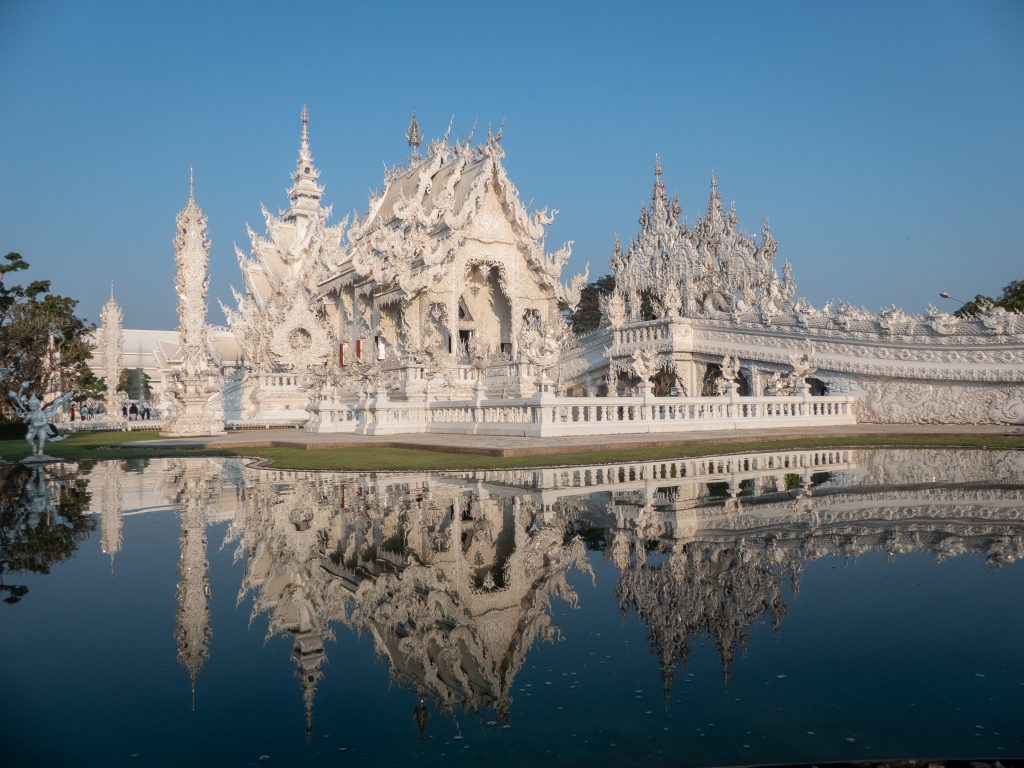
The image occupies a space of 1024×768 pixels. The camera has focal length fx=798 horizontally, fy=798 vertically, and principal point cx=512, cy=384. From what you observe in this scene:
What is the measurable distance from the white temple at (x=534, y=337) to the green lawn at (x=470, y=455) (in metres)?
2.78

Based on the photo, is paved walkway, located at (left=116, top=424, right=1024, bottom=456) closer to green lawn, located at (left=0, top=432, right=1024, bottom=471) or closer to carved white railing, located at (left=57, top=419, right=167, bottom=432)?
green lawn, located at (left=0, top=432, right=1024, bottom=471)

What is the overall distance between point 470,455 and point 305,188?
128 feet

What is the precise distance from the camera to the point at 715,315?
27.2m

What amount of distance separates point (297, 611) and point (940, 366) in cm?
2079

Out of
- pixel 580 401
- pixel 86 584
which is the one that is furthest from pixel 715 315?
pixel 86 584

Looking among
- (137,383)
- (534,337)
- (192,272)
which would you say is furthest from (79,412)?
(137,383)

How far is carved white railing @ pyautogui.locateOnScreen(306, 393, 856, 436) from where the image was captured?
16.3 meters

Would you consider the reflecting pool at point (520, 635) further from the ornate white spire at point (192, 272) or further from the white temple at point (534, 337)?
the ornate white spire at point (192, 272)

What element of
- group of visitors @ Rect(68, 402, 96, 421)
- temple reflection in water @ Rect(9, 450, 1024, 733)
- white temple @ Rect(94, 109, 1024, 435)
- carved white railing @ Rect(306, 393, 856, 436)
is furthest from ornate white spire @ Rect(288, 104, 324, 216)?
temple reflection in water @ Rect(9, 450, 1024, 733)

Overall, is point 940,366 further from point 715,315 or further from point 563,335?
point 563,335

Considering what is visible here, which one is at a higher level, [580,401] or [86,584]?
[580,401]

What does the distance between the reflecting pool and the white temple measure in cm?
952

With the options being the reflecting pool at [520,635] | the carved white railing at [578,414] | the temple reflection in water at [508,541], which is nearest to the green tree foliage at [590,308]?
the carved white railing at [578,414]

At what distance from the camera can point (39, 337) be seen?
29750mm
